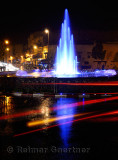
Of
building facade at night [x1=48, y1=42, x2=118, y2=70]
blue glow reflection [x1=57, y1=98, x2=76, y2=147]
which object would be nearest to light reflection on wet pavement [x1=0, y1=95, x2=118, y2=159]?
blue glow reflection [x1=57, y1=98, x2=76, y2=147]

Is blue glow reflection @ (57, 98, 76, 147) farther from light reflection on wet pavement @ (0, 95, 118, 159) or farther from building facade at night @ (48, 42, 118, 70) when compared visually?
building facade at night @ (48, 42, 118, 70)

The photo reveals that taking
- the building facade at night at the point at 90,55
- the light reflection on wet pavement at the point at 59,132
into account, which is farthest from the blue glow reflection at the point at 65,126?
the building facade at night at the point at 90,55

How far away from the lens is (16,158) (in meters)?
5.56

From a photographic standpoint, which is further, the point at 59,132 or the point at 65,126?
the point at 65,126

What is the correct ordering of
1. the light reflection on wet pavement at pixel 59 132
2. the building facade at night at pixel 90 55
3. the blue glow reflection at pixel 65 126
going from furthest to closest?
1. the building facade at night at pixel 90 55
2. the blue glow reflection at pixel 65 126
3. the light reflection on wet pavement at pixel 59 132

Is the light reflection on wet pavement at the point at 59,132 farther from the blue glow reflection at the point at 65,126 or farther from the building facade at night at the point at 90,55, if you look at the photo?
the building facade at night at the point at 90,55

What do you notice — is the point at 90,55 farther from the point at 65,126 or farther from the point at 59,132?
the point at 59,132

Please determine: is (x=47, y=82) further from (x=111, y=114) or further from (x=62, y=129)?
(x=62, y=129)

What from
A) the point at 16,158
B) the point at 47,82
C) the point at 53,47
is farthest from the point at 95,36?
the point at 16,158

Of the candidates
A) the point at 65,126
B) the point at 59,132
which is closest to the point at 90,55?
the point at 65,126

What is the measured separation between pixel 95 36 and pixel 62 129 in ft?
210

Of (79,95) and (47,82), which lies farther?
(47,82)

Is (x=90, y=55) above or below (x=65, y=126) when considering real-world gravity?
above

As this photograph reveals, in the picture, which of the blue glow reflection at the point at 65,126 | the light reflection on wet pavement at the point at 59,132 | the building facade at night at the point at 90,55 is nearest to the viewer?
the light reflection on wet pavement at the point at 59,132
